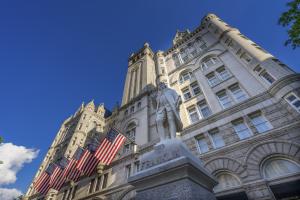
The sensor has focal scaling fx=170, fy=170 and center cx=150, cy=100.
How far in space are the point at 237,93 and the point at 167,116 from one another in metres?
13.6

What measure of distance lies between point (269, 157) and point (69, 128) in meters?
46.8

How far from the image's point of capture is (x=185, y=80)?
24547 mm

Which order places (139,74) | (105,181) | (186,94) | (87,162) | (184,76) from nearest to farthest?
(87,162) → (105,181) → (186,94) → (184,76) → (139,74)

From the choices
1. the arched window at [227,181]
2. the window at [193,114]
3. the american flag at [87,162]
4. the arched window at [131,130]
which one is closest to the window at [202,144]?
the arched window at [227,181]

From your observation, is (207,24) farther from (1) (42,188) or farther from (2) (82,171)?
(1) (42,188)

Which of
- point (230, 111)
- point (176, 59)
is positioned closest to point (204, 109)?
point (230, 111)

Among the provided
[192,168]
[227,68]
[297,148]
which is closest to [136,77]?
[227,68]

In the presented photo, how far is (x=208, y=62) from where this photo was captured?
78.0 feet

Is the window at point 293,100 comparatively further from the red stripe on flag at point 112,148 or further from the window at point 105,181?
the window at point 105,181

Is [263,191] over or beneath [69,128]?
beneath

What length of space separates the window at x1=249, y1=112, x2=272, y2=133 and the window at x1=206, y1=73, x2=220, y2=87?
650 centimetres

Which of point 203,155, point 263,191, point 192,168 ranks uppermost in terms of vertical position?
point 203,155

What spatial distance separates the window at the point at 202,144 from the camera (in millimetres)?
15406

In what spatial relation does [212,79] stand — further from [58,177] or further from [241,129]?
[58,177]
